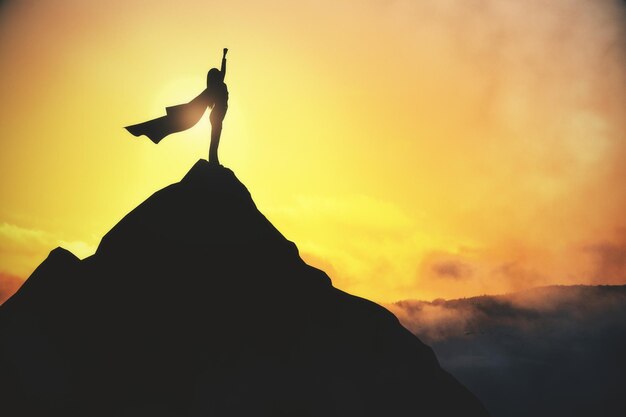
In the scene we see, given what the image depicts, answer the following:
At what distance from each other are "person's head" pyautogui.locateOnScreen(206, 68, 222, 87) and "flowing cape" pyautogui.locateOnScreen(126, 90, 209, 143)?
0.43 meters

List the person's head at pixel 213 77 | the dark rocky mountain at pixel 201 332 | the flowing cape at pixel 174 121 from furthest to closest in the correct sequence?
1. the person's head at pixel 213 77
2. the flowing cape at pixel 174 121
3. the dark rocky mountain at pixel 201 332

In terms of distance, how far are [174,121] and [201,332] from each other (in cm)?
905

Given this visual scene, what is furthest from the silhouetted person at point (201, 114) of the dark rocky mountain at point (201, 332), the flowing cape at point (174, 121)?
the dark rocky mountain at point (201, 332)

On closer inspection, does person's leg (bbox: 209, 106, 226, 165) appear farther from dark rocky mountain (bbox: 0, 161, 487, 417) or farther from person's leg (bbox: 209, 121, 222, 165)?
dark rocky mountain (bbox: 0, 161, 487, 417)

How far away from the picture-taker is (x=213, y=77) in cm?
2544

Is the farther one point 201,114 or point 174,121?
point 201,114

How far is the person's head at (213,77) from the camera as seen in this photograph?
2536 centimetres

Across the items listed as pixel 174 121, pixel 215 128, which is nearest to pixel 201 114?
pixel 215 128

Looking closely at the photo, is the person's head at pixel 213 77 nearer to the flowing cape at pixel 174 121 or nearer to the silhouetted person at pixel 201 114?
the silhouetted person at pixel 201 114

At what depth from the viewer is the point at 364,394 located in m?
22.9

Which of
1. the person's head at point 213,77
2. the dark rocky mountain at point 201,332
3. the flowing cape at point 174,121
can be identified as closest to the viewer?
the dark rocky mountain at point 201,332

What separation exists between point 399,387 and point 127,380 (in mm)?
10545

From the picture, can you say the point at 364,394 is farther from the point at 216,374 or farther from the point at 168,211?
the point at 168,211

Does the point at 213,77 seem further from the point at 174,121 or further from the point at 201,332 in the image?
the point at 201,332
